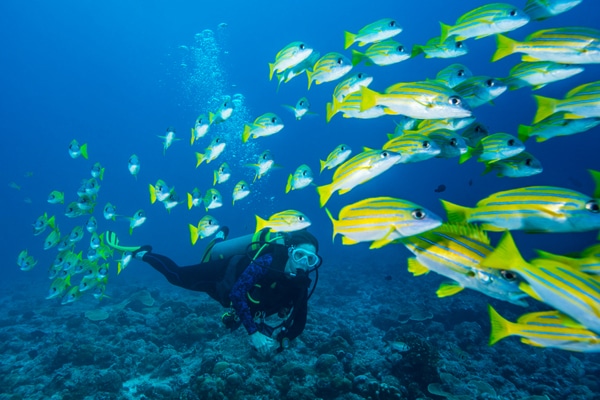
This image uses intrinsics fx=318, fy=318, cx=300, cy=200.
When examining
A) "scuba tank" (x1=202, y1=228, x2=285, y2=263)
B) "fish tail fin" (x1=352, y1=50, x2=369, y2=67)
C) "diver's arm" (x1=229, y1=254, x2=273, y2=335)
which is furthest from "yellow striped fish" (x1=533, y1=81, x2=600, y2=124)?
"scuba tank" (x1=202, y1=228, x2=285, y2=263)

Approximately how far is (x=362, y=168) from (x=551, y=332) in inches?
82.2

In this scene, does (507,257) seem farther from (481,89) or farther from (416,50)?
(416,50)

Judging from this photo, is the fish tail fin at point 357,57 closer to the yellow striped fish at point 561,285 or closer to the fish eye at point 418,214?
the fish eye at point 418,214

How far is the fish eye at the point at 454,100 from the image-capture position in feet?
10.8

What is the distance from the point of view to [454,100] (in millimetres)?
3293

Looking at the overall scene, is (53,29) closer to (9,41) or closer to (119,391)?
(9,41)

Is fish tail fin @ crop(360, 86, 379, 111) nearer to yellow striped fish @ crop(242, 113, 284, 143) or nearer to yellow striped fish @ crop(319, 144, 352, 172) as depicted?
yellow striped fish @ crop(319, 144, 352, 172)

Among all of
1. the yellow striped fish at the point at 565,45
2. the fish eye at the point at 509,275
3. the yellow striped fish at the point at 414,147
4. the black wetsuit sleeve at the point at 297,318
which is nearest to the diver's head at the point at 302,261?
the black wetsuit sleeve at the point at 297,318

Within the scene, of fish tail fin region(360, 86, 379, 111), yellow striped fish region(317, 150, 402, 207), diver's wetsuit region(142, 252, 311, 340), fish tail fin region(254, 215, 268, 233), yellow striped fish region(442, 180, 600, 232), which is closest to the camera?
yellow striped fish region(442, 180, 600, 232)

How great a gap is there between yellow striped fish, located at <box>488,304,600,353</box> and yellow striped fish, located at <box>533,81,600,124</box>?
215 cm

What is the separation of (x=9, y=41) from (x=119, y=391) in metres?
121

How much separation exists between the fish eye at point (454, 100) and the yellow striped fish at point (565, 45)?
115 cm

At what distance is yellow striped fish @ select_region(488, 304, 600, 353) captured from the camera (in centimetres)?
238

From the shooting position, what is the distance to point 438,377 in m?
6.93
